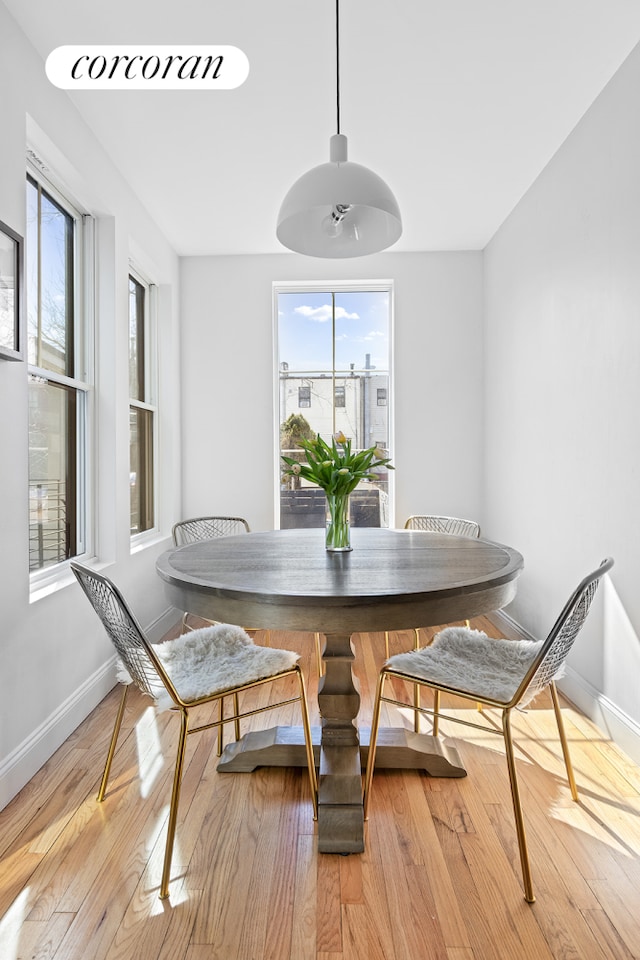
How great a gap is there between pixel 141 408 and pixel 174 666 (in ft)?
7.40

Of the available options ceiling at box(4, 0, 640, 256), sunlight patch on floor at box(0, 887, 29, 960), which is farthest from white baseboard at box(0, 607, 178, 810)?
ceiling at box(4, 0, 640, 256)

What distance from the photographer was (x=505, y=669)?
178 centimetres

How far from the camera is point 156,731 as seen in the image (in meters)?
2.37

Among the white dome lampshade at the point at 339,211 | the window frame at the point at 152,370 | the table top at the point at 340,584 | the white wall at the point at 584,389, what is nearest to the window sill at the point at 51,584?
the table top at the point at 340,584

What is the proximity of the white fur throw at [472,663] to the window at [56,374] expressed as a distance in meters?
1.57

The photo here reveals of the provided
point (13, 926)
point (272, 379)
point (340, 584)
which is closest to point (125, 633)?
point (340, 584)

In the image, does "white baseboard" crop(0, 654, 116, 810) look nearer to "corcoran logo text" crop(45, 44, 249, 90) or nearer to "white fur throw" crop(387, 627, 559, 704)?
"white fur throw" crop(387, 627, 559, 704)

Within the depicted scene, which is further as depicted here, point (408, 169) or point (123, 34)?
point (408, 169)

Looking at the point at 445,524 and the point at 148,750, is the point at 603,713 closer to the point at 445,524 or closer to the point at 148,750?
the point at 445,524

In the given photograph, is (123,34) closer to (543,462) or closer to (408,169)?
(408,169)

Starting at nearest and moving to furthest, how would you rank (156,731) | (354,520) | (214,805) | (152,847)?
(152,847) < (214,805) < (156,731) < (354,520)

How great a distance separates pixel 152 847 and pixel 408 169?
3.14 m

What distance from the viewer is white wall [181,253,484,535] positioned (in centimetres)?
426

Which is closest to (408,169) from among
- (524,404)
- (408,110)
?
(408,110)
